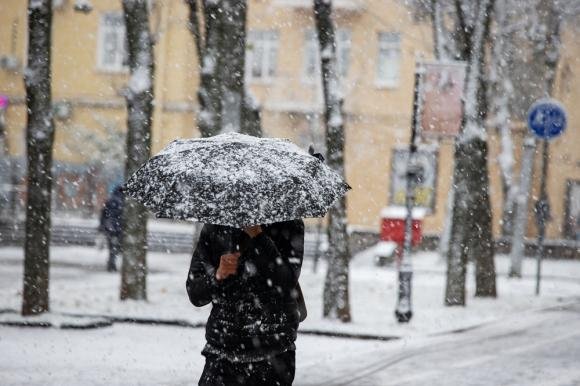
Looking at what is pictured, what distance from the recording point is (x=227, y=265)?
5.33 m

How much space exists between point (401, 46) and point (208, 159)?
1333 inches

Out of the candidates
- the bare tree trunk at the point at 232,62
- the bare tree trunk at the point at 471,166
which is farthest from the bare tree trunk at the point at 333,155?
the bare tree trunk at the point at 471,166

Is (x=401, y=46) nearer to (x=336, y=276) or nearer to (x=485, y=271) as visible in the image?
(x=485, y=271)

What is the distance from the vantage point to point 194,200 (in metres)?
5.59

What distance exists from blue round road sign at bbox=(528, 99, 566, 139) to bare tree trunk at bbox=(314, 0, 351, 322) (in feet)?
17.6

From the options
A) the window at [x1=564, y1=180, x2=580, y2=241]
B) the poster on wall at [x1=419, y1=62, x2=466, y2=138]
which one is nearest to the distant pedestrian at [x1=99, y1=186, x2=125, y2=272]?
the poster on wall at [x1=419, y1=62, x2=466, y2=138]

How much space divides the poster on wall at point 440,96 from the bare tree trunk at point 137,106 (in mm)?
4126

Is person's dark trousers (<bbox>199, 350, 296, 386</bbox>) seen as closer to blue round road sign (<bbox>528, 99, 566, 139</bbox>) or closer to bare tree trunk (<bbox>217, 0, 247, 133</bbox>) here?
bare tree trunk (<bbox>217, 0, 247, 133</bbox>)

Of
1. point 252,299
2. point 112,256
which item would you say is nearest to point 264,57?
point 112,256

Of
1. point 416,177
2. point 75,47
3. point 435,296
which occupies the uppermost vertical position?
point 75,47

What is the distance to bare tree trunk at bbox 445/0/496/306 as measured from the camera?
18.1 meters

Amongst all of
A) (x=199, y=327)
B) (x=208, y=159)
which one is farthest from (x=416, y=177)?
(x=208, y=159)

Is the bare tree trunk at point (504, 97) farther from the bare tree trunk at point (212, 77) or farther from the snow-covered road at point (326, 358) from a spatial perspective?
the snow-covered road at point (326, 358)

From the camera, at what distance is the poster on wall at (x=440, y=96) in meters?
16.0
